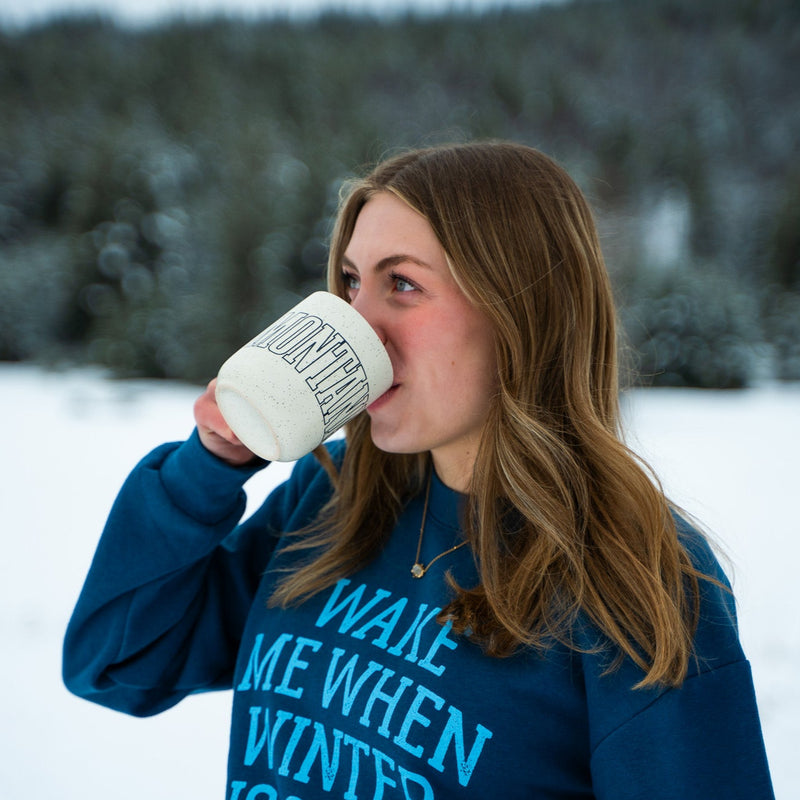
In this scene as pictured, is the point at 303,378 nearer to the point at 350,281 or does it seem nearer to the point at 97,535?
the point at 350,281

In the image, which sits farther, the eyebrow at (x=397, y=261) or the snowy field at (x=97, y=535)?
the snowy field at (x=97, y=535)

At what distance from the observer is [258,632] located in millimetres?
1092

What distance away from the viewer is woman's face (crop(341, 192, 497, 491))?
3.15 feet

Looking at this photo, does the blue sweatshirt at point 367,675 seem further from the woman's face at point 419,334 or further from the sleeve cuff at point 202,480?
the woman's face at point 419,334

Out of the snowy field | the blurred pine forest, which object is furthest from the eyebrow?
the blurred pine forest

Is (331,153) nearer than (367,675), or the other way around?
(367,675)

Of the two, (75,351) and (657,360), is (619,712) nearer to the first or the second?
(657,360)

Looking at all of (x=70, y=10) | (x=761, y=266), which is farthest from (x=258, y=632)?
(x=70, y=10)

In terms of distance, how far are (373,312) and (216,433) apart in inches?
10.9

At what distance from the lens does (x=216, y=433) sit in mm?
1014

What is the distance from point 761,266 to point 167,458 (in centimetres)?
940

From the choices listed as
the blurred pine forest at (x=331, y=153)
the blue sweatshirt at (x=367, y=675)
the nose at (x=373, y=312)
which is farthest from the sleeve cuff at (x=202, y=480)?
the blurred pine forest at (x=331, y=153)

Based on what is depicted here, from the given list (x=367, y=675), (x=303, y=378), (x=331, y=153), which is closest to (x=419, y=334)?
(x=303, y=378)

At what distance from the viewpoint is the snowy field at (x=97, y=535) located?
2.11 metres
